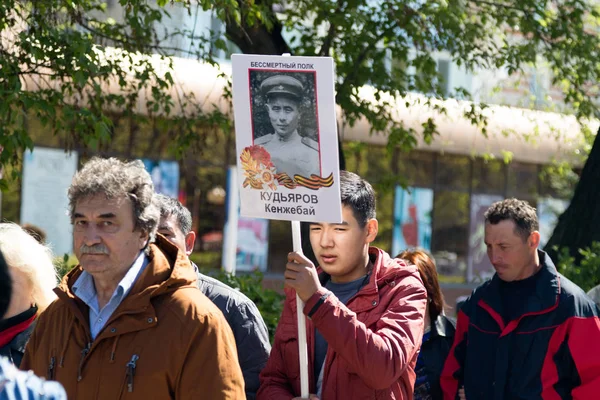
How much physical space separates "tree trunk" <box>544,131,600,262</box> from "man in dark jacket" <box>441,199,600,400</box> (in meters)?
4.28

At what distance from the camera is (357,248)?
162 inches

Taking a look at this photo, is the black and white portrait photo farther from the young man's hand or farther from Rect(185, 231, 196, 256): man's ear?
Rect(185, 231, 196, 256): man's ear

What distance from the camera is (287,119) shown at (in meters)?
3.99

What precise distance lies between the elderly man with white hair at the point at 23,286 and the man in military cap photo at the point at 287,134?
49.2 inches

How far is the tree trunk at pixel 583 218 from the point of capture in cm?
932

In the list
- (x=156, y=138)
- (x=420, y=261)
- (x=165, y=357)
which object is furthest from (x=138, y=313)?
(x=156, y=138)

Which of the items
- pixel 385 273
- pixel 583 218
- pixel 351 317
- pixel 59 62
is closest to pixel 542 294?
pixel 385 273

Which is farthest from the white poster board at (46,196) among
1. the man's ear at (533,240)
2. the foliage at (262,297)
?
the man's ear at (533,240)

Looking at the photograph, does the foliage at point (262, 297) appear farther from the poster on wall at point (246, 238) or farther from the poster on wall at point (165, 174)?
the poster on wall at point (246, 238)

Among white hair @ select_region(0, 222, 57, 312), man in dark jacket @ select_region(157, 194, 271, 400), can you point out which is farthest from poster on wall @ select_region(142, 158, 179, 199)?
man in dark jacket @ select_region(157, 194, 271, 400)

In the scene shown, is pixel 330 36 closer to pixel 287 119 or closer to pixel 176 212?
pixel 176 212

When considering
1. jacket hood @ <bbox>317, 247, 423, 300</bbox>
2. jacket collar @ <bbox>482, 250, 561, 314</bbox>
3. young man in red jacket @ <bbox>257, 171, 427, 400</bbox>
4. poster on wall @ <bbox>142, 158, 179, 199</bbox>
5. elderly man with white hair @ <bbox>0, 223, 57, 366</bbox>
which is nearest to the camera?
young man in red jacket @ <bbox>257, 171, 427, 400</bbox>

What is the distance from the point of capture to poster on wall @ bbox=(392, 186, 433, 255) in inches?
809

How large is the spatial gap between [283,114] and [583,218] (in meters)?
6.18
